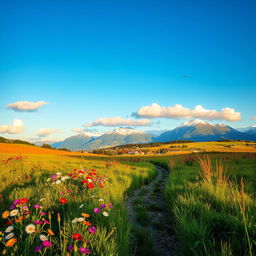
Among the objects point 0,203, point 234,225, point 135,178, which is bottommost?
point 135,178

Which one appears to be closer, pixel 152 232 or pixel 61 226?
pixel 61 226

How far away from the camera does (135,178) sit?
11195 millimetres

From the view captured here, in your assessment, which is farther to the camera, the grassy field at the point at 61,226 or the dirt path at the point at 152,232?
the dirt path at the point at 152,232

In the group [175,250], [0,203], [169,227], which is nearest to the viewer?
[175,250]

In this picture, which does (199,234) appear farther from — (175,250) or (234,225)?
(175,250)

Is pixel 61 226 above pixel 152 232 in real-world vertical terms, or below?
above

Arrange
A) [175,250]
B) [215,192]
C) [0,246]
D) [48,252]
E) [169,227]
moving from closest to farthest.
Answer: [48,252] < [0,246] < [175,250] < [169,227] < [215,192]

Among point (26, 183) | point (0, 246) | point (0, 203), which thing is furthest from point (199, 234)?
point (26, 183)

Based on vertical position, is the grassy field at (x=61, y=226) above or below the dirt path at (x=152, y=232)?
above

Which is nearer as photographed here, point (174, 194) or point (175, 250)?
point (175, 250)

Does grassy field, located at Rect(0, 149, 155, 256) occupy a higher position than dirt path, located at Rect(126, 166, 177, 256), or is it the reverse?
grassy field, located at Rect(0, 149, 155, 256)

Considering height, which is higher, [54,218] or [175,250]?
[54,218]

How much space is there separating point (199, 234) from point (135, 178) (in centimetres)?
810

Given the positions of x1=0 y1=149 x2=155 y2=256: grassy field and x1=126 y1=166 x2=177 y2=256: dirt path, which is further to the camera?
x1=126 y1=166 x2=177 y2=256: dirt path
